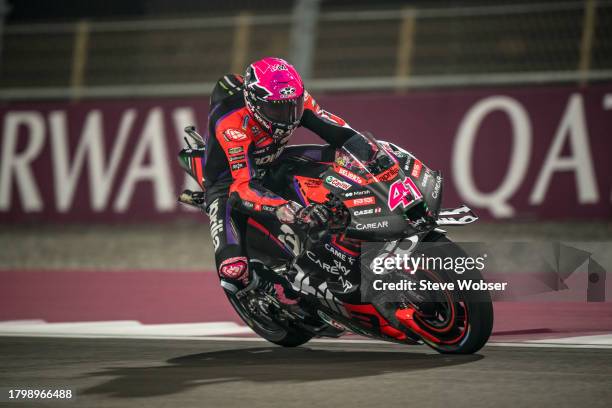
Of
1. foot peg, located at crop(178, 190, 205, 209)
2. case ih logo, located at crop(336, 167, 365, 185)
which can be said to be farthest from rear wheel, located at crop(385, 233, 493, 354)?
foot peg, located at crop(178, 190, 205, 209)

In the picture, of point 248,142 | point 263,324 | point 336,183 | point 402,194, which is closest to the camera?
point 402,194

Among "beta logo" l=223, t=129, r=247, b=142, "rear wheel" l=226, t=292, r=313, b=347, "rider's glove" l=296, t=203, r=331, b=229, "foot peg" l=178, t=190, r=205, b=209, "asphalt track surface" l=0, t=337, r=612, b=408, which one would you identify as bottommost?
"asphalt track surface" l=0, t=337, r=612, b=408

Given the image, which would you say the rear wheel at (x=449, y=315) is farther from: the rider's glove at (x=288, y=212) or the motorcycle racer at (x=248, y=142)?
the motorcycle racer at (x=248, y=142)

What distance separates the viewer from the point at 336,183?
6.78 m

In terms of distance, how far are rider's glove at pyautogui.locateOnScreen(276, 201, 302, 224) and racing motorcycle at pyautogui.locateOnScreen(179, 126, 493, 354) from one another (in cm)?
14

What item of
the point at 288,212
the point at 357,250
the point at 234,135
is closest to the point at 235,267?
the point at 288,212

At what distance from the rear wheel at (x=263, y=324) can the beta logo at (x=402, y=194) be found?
4.31ft

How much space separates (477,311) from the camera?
6.60 m

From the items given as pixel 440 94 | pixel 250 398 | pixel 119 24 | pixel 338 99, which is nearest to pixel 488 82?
pixel 440 94

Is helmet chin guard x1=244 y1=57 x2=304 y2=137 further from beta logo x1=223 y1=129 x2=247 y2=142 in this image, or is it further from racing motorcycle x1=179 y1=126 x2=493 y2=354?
racing motorcycle x1=179 y1=126 x2=493 y2=354

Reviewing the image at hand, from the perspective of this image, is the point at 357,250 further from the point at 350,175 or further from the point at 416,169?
the point at 416,169

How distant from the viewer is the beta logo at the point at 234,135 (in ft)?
24.6

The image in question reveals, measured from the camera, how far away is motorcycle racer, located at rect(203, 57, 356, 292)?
287 inches

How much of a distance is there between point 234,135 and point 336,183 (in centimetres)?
101
